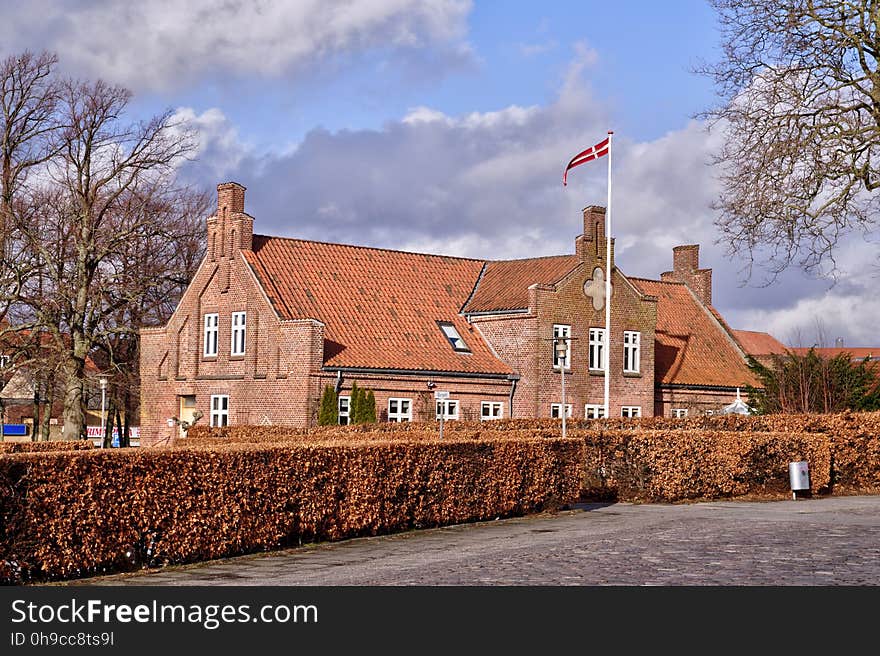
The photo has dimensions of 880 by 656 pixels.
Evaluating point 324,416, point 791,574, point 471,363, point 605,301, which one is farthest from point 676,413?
point 791,574

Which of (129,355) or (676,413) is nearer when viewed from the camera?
(676,413)

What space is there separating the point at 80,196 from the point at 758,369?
1133 inches

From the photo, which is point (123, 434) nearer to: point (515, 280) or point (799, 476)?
point (515, 280)

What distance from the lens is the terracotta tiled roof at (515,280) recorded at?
48.3 metres

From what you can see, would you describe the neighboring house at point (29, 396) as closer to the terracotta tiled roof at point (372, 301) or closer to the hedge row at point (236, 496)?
the terracotta tiled roof at point (372, 301)

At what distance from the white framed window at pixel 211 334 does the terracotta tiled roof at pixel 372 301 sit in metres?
3.34

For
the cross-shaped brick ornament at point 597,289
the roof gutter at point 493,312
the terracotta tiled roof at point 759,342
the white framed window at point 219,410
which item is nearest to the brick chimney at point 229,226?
the white framed window at point 219,410

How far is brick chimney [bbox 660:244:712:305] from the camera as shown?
61.0 metres

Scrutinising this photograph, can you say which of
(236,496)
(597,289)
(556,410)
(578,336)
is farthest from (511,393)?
(236,496)

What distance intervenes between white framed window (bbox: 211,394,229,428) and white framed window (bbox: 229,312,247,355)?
1821 mm

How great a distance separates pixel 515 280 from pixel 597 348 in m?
4.47

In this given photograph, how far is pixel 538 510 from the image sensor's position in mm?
21938
